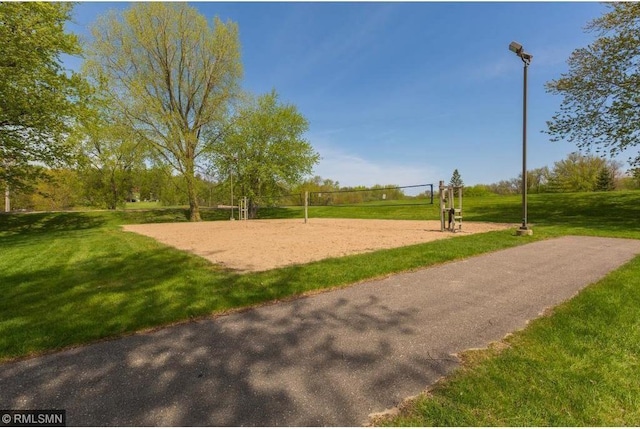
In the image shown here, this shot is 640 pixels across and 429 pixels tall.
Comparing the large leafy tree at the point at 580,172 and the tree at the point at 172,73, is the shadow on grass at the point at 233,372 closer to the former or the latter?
the tree at the point at 172,73

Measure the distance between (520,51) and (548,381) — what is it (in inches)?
399

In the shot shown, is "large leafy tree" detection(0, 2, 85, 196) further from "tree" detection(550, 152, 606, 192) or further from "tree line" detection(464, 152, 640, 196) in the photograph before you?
"tree" detection(550, 152, 606, 192)

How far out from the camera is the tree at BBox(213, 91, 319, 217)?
80.9 feet

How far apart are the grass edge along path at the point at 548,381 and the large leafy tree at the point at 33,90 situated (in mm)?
16112

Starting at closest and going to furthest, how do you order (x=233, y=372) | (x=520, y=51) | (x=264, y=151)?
(x=233, y=372), (x=520, y=51), (x=264, y=151)

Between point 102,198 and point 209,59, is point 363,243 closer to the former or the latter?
point 209,59

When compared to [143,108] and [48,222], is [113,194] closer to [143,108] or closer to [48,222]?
[48,222]

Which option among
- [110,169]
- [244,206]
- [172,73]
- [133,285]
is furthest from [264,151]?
[133,285]

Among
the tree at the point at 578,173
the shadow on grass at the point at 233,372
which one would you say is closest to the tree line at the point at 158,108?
the shadow on grass at the point at 233,372

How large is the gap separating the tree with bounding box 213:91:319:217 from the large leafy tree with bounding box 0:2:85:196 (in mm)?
11683

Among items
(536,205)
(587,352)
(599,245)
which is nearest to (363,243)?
(599,245)

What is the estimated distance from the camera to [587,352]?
2580mm

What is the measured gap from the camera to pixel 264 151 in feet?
82.9

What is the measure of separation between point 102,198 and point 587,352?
41.4 m
